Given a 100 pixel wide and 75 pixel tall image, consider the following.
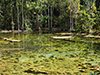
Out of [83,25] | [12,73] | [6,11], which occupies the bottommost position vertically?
[12,73]

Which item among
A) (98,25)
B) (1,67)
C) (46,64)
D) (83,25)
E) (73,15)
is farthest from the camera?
(73,15)

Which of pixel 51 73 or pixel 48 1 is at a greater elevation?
pixel 48 1

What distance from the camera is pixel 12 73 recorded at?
8.38 metres

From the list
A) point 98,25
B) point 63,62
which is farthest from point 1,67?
point 98,25

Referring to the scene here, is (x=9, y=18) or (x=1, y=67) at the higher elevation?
(x=9, y=18)

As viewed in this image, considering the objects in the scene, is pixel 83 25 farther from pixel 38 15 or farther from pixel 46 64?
pixel 46 64

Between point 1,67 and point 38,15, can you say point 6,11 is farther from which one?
point 1,67

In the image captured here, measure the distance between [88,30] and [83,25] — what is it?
4.57 feet

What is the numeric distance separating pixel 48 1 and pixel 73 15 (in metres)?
9.39

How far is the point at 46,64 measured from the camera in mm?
10039

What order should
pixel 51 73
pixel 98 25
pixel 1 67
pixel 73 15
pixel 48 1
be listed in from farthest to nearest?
pixel 48 1, pixel 73 15, pixel 98 25, pixel 1 67, pixel 51 73

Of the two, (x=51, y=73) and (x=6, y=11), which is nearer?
(x=51, y=73)

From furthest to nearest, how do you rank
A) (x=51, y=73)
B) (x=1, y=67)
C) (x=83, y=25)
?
(x=83, y=25), (x=1, y=67), (x=51, y=73)

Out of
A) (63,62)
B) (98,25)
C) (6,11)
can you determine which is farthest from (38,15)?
(63,62)
